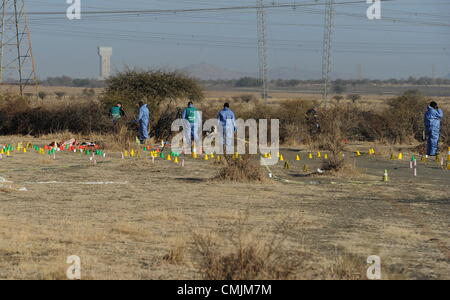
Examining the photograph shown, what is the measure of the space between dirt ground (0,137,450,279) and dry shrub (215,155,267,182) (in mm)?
370

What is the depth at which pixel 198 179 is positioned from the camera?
19.6m

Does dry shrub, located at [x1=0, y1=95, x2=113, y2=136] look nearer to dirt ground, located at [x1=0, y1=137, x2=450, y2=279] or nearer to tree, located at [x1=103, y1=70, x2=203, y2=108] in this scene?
tree, located at [x1=103, y1=70, x2=203, y2=108]

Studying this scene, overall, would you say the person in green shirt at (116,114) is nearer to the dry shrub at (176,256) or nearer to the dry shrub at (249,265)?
the dry shrub at (176,256)

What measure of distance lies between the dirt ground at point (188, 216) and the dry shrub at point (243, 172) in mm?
370

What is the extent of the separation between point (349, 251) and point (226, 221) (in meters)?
2.96

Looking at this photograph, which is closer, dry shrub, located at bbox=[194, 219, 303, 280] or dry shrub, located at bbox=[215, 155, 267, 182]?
dry shrub, located at bbox=[194, 219, 303, 280]

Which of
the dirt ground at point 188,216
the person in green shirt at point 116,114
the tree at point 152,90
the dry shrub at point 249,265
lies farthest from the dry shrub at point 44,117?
the dry shrub at point 249,265

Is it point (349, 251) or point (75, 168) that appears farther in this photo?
point (75, 168)

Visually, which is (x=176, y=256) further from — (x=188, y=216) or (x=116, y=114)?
(x=116, y=114)

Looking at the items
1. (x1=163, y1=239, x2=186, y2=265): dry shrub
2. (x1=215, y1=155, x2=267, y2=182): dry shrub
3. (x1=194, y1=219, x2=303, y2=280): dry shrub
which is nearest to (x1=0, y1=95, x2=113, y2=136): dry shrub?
(x1=215, y1=155, x2=267, y2=182): dry shrub

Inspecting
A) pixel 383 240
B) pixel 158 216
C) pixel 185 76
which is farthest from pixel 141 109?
pixel 383 240

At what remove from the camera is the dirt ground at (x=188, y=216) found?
9852mm

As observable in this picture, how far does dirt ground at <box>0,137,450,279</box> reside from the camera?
9.85 metres
